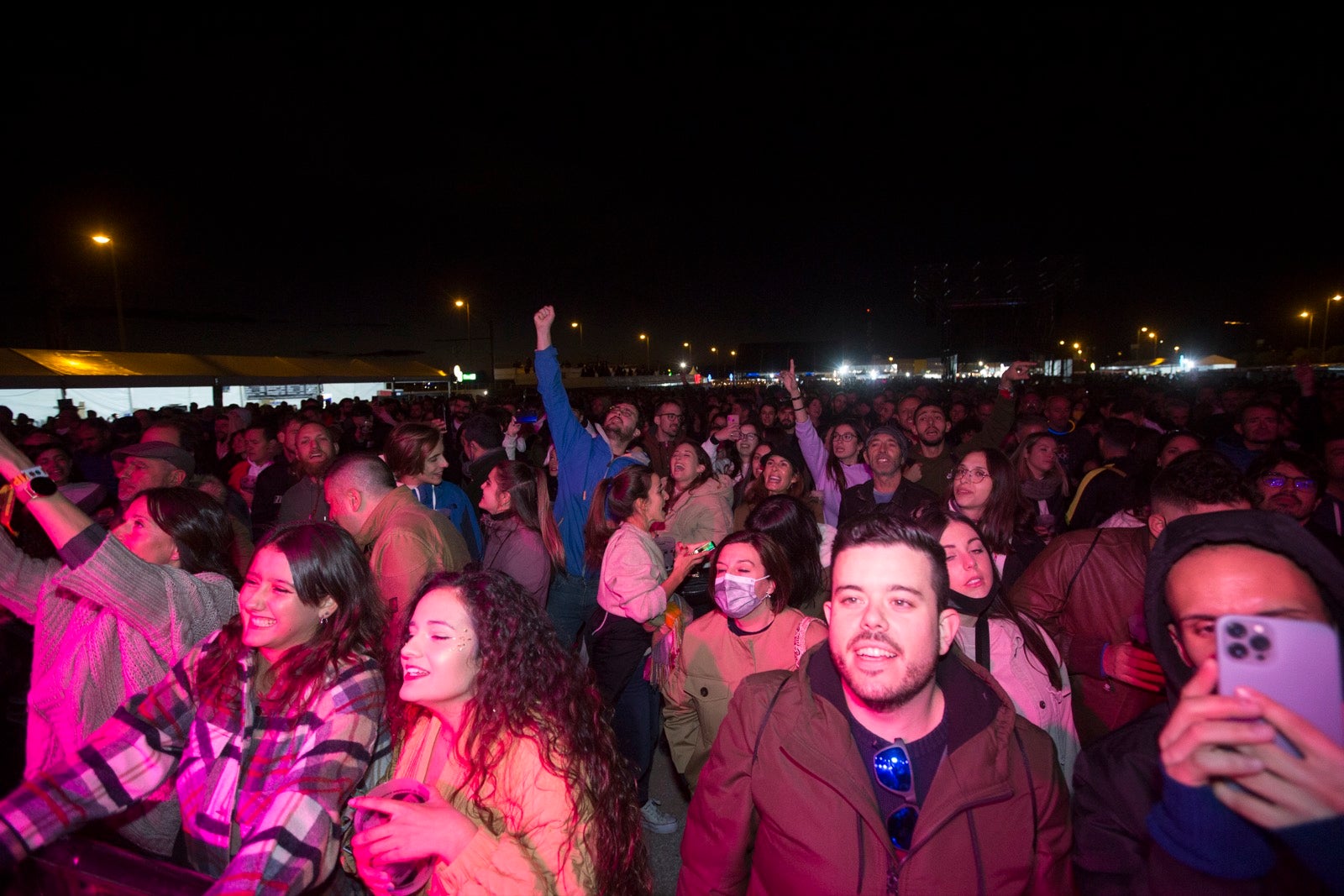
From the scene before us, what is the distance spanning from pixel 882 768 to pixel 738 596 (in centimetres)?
110

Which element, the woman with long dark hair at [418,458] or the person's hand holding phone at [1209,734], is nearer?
the person's hand holding phone at [1209,734]

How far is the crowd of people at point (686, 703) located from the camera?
1335 millimetres

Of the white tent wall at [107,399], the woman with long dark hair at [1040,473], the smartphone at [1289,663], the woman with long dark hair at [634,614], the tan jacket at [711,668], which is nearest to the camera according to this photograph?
the smartphone at [1289,663]

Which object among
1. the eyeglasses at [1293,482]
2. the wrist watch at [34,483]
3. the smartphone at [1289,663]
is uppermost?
the wrist watch at [34,483]

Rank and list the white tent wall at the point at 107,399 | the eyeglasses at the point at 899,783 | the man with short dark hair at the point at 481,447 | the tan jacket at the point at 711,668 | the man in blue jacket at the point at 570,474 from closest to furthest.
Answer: the eyeglasses at the point at 899,783 < the tan jacket at the point at 711,668 < the man in blue jacket at the point at 570,474 < the man with short dark hair at the point at 481,447 < the white tent wall at the point at 107,399

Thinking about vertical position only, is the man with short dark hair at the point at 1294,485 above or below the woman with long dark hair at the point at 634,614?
above

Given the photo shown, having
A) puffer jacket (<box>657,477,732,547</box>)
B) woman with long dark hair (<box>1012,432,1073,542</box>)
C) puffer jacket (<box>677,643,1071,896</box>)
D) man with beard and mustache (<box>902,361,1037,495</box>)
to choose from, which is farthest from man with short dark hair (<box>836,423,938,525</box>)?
puffer jacket (<box>677,643,1071,896</box>)

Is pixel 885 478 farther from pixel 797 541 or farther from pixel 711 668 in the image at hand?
pixel 711 668

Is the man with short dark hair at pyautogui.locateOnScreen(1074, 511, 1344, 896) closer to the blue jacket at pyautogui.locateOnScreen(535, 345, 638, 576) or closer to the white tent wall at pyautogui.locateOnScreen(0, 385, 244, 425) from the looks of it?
the blue jacket at pyautogui.locateOnScreen(535, 345, 638, 576)

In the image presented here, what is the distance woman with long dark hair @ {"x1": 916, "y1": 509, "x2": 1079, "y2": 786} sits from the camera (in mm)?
2357

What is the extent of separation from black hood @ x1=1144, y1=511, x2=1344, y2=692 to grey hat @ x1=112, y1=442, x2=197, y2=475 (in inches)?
201

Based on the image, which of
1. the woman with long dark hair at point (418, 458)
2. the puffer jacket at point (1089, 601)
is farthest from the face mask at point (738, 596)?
the woman with long dark hair at point (418, 458)

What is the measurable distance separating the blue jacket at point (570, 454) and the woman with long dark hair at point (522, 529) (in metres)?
0.38

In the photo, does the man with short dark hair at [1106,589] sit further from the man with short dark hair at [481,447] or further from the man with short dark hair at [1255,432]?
the man with short dark hair at [481,447]
